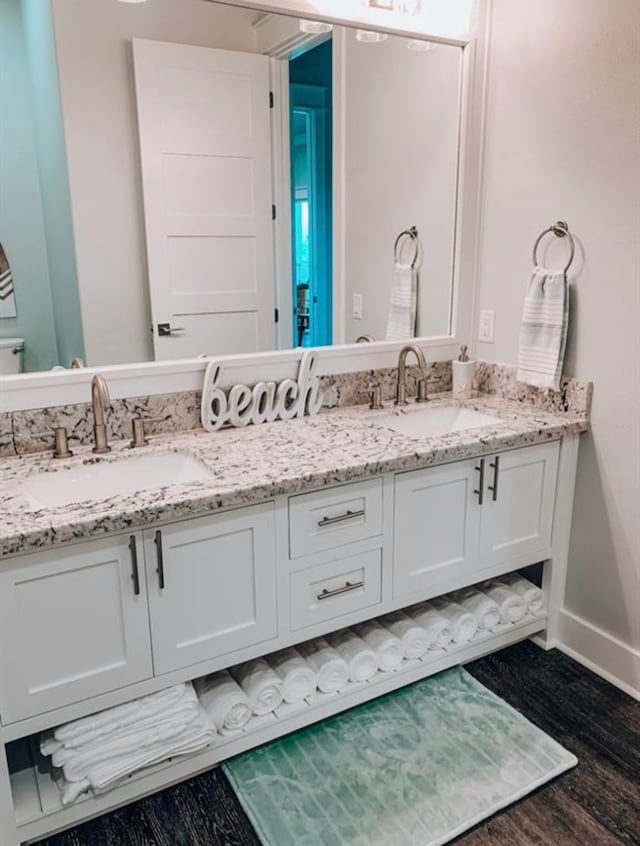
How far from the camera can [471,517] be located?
206 centimetres

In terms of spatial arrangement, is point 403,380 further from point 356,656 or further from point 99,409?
point 99,409

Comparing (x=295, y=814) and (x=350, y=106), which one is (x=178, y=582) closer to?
(x=295, y=814)

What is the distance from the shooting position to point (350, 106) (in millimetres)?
2250

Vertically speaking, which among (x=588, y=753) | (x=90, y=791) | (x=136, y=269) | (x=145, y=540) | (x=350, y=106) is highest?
(x=350, y=106)

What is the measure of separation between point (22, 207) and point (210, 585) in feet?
3.67

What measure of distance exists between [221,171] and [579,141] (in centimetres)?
109

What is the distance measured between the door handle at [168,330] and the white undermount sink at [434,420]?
0.71 meters

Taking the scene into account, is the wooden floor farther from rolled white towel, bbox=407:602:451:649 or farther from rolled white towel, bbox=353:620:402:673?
rolled white towel, bbox=353:620:402:673

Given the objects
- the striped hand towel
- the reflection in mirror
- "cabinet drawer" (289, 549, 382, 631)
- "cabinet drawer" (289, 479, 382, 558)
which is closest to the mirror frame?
the reflection in mirror

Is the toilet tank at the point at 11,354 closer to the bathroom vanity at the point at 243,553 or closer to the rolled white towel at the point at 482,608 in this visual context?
the bathroom vanity at the point at 243,553

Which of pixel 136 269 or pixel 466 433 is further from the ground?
pixel 136 269

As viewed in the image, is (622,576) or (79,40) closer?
(79,40)

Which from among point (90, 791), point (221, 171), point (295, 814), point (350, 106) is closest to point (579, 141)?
point (350, 106)

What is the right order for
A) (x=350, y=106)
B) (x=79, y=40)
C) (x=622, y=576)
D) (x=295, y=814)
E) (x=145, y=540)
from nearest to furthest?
(x=145, y=540) < (x=295, y=814) < (x=79, y=40) < (x=622, y=576) < (x=350, y=106)
